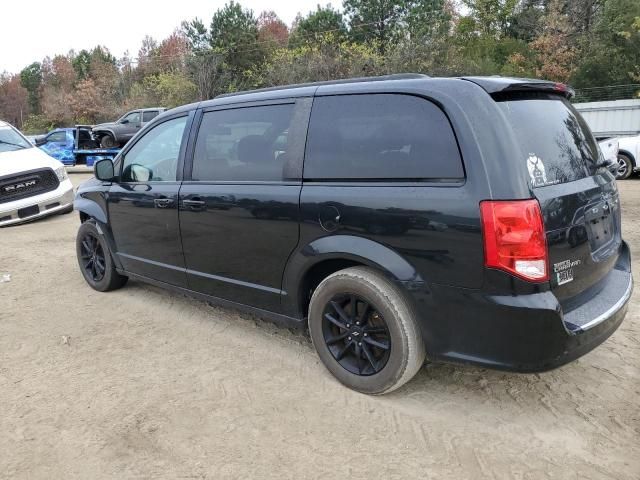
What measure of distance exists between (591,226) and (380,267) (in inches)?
45.8

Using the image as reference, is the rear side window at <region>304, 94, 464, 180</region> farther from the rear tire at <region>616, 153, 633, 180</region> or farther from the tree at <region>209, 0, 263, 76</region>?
the tree at <region>209, 0, 263, 76</region>

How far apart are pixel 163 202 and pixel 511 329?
2.79 m

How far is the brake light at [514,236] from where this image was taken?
2.50 m

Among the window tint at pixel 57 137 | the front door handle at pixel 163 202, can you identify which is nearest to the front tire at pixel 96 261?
the front door handle at pixel 163 202

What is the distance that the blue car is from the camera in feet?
62.1

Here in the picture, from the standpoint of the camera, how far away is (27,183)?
9.41 meters

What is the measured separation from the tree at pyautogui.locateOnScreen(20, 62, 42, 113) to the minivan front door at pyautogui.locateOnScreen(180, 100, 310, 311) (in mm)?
76589

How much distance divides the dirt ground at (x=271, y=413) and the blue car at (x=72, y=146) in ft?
53.2

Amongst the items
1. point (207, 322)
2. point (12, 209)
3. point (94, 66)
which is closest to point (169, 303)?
point (207, 322)

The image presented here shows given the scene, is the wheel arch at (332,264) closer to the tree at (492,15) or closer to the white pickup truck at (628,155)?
the white pickup truck at (628,155)

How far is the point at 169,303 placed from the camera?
4902mm

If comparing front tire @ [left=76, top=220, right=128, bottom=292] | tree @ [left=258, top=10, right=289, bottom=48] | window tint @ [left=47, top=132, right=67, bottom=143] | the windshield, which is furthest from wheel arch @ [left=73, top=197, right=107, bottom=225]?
tree @ [left=258, top=10, right=289, bottom=48]

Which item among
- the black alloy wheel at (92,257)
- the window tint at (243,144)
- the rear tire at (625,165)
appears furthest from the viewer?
the rear tire at (625,165)

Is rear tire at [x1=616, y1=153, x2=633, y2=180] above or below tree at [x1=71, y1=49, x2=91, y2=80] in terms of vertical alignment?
below
